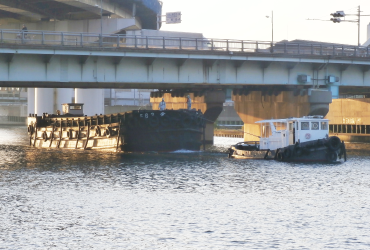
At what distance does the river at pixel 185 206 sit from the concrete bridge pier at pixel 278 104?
17451 millimetres

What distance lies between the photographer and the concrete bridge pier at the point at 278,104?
65.2 meters

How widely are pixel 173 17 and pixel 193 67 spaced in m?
62.6

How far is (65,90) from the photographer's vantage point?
96250 mm

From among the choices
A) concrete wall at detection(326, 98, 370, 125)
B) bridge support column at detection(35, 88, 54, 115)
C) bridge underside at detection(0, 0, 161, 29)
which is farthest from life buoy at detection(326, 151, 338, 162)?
bridge support column at detection(35, 88, 54, 115)

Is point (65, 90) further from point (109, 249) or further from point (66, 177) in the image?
point (109, 249)

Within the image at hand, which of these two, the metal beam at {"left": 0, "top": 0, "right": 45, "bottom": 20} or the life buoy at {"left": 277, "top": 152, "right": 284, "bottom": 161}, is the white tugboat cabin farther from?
the metal beam at {"left": 0, "top": 0, "right": 45, "bottom": 20}

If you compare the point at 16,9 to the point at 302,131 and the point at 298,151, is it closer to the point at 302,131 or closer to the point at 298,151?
the point at 302,131

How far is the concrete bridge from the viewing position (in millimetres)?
52531

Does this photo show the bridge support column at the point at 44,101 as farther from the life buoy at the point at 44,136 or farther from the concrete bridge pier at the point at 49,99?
the life buoy at the point at 44,136

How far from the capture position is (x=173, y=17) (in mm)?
119188

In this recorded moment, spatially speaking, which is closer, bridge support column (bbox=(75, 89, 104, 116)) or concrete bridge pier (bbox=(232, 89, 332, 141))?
concrete bridge pier (bbox=(232, 89, 332, 141))

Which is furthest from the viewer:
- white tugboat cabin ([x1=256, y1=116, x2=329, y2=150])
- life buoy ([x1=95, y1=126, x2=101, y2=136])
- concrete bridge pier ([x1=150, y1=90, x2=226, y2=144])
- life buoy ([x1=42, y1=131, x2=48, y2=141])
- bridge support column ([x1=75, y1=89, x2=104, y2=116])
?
bridge support column ([x1=75, y1=89, x2=104, y2=116])

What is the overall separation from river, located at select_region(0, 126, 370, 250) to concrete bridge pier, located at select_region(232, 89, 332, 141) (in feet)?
57.3

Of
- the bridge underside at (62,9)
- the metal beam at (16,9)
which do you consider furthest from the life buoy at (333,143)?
the metal beam at (16,9)
